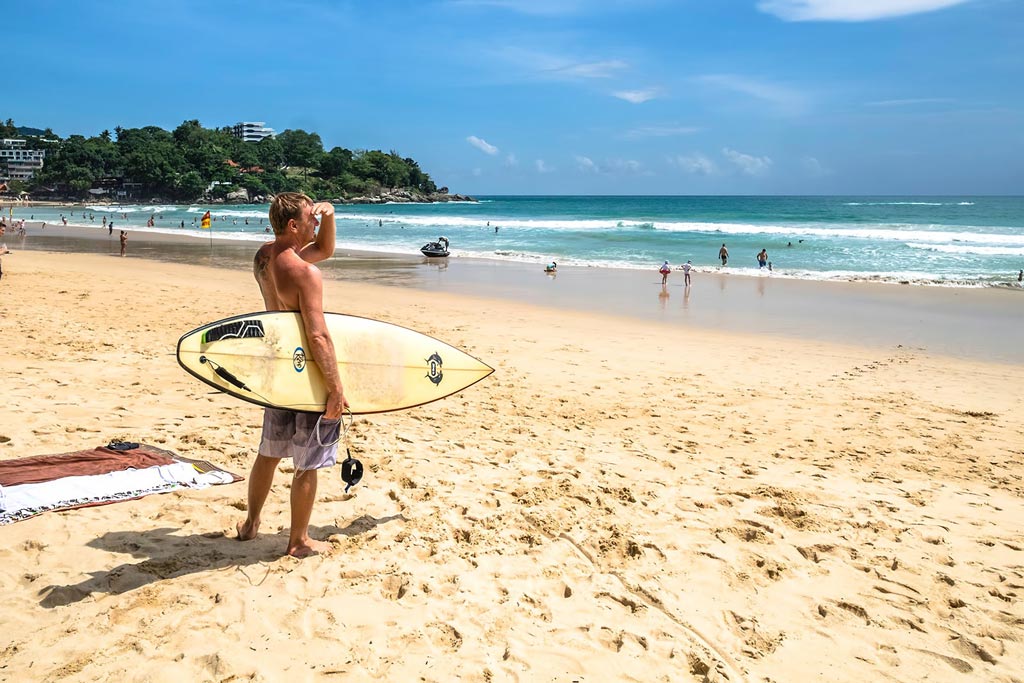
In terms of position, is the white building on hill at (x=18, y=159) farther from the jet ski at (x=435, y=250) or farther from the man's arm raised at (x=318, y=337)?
the man's arm raised at (x=318, y=337)

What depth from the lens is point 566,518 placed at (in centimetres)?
416

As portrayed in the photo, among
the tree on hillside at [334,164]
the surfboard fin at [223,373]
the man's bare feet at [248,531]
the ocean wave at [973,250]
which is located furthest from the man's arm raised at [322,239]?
the tree on hillside at [334,164]

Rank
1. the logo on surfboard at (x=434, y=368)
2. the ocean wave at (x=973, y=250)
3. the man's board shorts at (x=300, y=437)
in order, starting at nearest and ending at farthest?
the man's board shorts at (x=300, y=437) < the logo on surfboard at (x=434, y=368) < the ocean wave at (x=973, y=250)

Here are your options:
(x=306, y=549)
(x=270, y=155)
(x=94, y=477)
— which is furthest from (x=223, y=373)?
(x=270, y=155)

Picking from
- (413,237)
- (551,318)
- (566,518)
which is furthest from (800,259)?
(566,518)

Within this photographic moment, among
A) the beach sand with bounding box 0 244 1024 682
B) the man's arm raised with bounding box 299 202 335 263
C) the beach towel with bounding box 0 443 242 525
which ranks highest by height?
the man's arm raised with bounding box 299 202 335 263

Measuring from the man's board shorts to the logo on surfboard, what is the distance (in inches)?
37.4

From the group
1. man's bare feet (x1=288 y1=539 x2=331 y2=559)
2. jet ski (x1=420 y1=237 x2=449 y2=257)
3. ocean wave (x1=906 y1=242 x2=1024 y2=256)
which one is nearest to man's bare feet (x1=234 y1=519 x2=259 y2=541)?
man's bare feet (x1=288 y1=539 x2=331 y2=559)

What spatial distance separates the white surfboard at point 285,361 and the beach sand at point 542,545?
81 cm

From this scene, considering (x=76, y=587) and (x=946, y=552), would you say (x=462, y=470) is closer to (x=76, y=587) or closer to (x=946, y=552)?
(x=76, y=587)

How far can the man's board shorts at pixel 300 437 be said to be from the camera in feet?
10.7

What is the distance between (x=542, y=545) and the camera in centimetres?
381

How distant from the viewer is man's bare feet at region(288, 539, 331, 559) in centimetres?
349

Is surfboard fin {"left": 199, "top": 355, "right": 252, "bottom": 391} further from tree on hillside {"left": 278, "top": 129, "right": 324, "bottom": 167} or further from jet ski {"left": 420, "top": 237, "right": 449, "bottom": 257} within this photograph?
tree on hillside {"left": 278, "top": 129, "right": 324, "bottom": 167}
